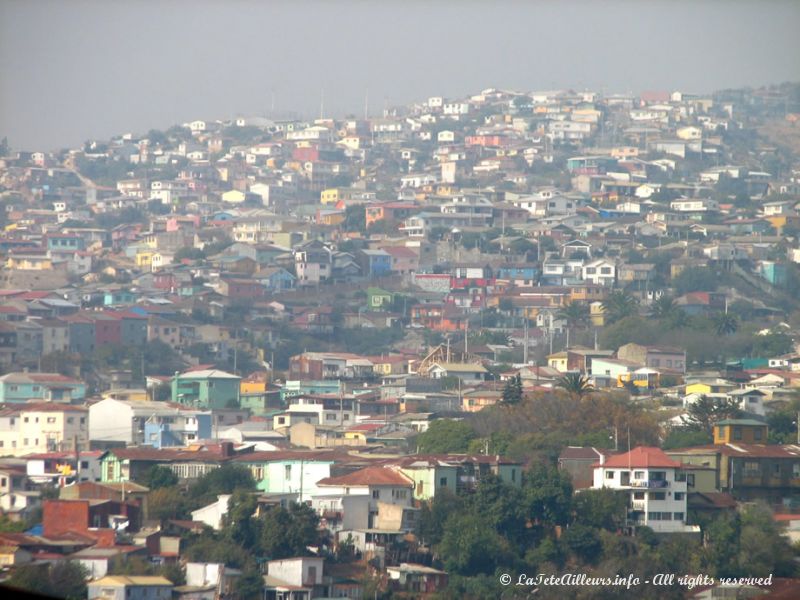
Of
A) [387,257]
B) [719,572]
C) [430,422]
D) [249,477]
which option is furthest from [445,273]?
[719,572]

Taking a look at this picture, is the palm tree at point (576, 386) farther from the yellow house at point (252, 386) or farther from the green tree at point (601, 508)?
the green tree at point (601, 508)

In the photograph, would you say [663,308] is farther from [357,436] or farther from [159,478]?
[159,478]

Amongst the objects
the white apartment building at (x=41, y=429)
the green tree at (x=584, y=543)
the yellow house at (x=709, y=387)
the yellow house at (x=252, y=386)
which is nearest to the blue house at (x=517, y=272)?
the yellow house at (x=252, y=386)

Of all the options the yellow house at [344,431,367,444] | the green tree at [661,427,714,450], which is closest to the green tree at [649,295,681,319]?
the yellow house at [344,431,367,444]

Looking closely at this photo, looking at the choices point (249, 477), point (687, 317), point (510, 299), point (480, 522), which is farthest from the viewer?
point (510, 299)

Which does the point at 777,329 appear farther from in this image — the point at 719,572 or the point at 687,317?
the point at 719,572

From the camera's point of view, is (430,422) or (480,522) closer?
(480,522)

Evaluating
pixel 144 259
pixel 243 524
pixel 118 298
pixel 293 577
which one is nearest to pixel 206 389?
pixel 118 298
